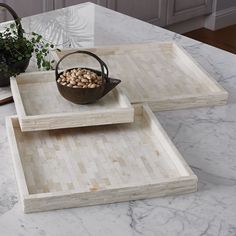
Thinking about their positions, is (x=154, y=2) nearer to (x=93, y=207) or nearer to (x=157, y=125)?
(x=157, y=125)

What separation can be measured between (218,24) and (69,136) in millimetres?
3511

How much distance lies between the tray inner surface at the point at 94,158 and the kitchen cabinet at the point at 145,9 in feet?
8.46

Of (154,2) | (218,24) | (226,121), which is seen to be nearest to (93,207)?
(226,121)

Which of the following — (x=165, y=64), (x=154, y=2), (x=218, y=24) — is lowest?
(x=218, y=24)

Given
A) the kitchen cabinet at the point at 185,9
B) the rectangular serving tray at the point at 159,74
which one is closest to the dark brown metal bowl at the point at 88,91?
the rectangular serving tray at the point at 159,74

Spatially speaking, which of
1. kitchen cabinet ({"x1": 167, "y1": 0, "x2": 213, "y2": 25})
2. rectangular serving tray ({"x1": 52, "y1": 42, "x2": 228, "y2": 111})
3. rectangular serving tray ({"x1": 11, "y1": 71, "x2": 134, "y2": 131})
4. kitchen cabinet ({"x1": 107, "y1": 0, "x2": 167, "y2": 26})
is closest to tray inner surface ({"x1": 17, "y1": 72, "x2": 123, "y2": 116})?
rectangular serving tray ({"x1": 11, "y1": 71, "x2": 134, "y2": 131})

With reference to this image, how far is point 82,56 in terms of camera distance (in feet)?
6.96

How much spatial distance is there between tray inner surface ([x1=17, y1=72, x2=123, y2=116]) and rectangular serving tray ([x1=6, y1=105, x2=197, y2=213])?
2.2 inches

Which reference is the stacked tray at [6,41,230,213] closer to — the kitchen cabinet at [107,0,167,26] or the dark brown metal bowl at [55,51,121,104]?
the dark brown metal bowl at [55,51,121,104]

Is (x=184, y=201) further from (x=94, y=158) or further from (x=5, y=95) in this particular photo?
(x=5, y=95)

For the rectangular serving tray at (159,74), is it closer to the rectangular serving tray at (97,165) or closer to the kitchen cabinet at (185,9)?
the rectangular serving tray at (97,165)

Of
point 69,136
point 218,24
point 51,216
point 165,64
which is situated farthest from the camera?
point 218,24

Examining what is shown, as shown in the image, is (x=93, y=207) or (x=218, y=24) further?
(x=218, y=24)

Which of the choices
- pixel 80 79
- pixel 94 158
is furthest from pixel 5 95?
pixel 94 158
